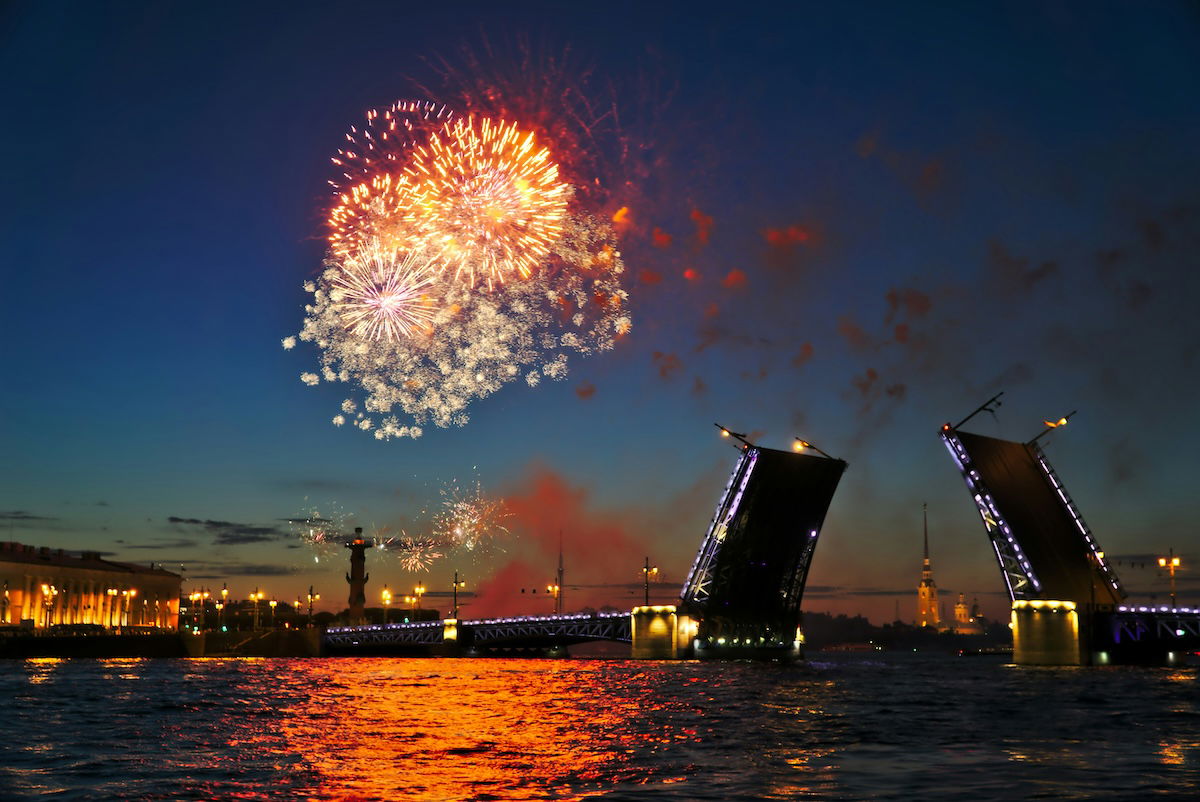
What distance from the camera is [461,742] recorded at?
25.6 meters

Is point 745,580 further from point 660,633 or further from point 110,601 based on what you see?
point 110,601

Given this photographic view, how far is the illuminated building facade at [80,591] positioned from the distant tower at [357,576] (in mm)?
24386

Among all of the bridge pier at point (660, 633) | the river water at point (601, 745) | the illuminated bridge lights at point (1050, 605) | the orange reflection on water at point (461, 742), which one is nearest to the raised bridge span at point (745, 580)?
the bridge pier at point (660, 633)

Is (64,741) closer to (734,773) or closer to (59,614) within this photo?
(734,773)

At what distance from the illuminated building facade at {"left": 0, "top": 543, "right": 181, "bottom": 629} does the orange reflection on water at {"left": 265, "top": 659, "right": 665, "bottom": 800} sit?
8678 cm

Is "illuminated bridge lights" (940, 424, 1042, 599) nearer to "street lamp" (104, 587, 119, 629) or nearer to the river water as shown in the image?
the river water

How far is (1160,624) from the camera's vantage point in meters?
80.4

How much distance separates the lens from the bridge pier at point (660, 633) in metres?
84.8

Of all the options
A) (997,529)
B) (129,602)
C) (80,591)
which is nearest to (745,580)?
(997,529)

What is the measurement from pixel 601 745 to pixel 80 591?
120544 mm

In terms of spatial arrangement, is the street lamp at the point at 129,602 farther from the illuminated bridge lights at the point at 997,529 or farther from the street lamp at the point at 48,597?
the illuminated bridge lights at the point at 997,529

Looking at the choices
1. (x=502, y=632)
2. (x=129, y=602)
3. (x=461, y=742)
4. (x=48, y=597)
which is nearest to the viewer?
(x=461, y=742)

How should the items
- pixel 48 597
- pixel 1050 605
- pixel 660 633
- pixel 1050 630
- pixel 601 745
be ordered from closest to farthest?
pixel 601 745
pixel 1050 605
pixel 1050 630
pixel 660 633
pixel 48 597

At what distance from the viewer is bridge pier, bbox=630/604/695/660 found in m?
84.8
